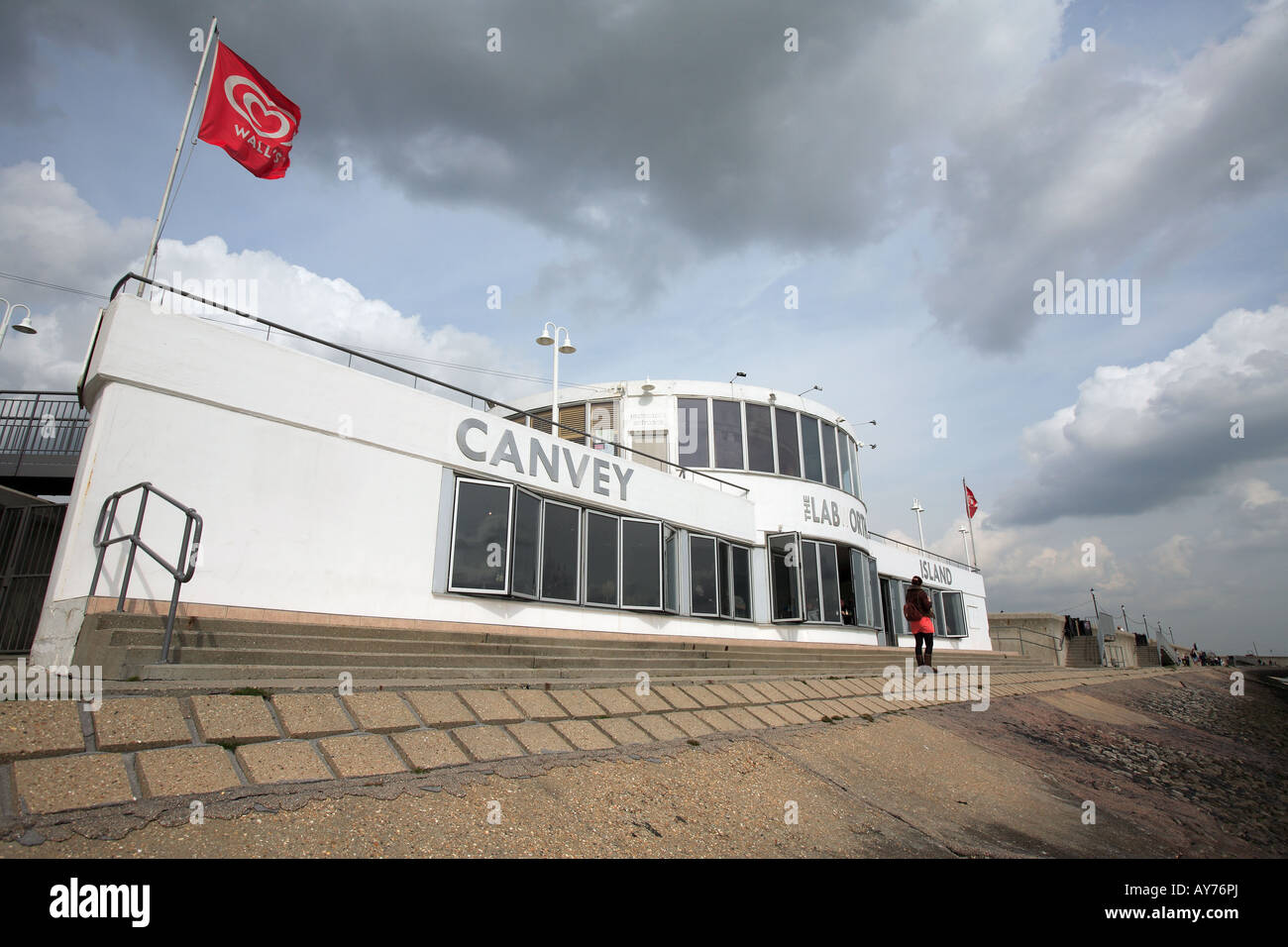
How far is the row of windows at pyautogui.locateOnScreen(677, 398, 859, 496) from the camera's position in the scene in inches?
696

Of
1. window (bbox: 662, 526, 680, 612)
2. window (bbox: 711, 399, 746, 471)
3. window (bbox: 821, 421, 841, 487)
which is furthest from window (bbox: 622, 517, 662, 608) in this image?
window (bbox: 821, 421, 841, 487)

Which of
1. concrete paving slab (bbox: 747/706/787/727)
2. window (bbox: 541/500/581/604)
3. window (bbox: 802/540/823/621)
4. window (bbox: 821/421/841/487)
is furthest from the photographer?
window (bbox: 821/421/841/487)

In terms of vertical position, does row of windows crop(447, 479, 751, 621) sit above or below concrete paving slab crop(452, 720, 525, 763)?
above

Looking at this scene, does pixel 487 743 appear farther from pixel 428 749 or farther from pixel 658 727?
pixel 658 727

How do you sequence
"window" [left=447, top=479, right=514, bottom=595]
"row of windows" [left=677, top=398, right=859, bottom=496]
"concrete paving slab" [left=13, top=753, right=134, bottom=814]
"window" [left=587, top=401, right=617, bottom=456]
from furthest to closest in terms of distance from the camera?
1. "window" [left=587, top=401, right=617, bottom=456]
2. "row of windows" [left=677, top=398, right=859, bottom=496]
3. "window" [left=447, top=479, right=514, bottom=595]
4. "concrete paving slab" [left=13, top=753, right=134, bottom=814]

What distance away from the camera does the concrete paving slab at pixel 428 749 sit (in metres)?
4.97

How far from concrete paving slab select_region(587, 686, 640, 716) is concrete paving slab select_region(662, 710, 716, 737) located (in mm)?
409

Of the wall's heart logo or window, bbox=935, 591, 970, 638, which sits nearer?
the wall's heart logo

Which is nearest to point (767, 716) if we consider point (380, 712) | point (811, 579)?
point (380, 712)

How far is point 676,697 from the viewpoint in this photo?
8.23 m

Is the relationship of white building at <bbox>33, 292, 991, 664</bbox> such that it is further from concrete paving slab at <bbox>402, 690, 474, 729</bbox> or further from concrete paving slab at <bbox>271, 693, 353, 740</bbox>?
concrete paving slab at <bbox>402, 690, 474, 729</bbox>

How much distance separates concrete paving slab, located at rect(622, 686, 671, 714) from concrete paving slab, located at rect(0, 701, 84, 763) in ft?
16.0

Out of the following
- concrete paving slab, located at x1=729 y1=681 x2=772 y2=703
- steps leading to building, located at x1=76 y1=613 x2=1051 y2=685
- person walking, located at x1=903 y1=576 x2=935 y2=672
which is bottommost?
concrete paving slab, located at x1=729 y1=681 x2=772 y2=703

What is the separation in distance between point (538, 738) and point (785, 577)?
12.0 m
